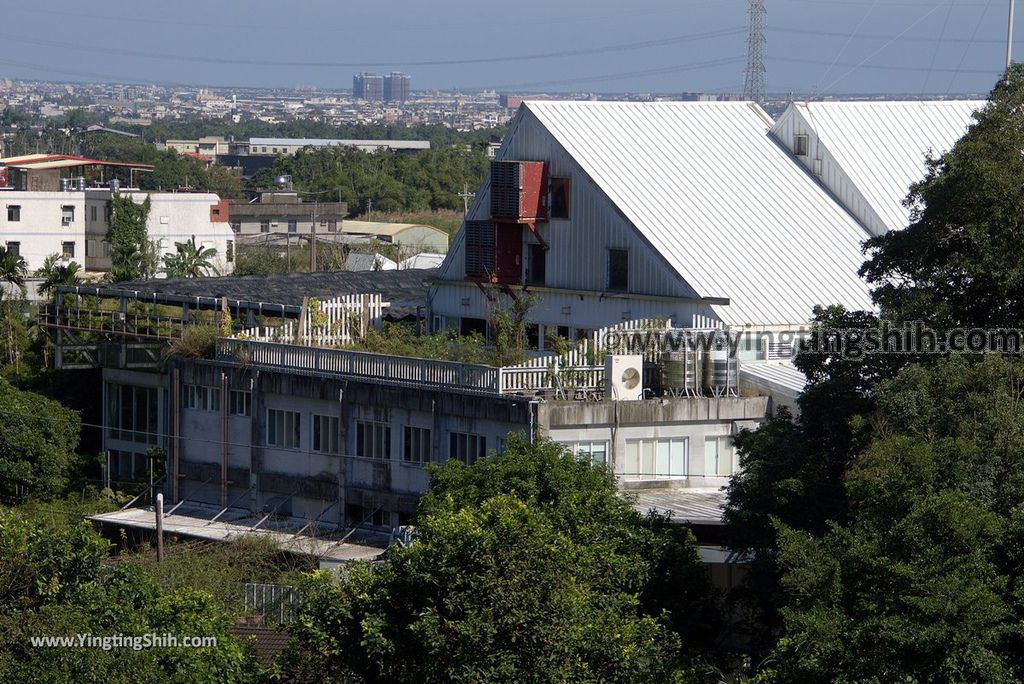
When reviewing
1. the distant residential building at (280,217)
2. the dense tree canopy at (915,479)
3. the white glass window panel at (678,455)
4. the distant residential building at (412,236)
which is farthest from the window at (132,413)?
the distant residential building at (280,217)

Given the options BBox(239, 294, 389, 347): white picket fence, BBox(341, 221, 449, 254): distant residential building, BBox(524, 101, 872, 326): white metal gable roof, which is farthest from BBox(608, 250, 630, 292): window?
BBox(341, 221, 449, 254): distant residential building

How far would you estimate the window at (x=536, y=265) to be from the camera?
5162cm

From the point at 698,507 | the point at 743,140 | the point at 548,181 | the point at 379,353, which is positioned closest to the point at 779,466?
the point at 698,507

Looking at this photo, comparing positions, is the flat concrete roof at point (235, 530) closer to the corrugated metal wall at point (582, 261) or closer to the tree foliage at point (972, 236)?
the corrugated metal wall at point (582, 261)

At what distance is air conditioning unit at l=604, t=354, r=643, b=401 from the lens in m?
40.2

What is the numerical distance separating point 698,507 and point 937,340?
26.9 feet

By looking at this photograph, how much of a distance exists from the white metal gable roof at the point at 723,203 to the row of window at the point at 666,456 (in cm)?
504

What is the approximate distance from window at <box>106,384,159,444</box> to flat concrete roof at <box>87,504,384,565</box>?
3.00m

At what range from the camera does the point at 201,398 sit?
47938 millimetres

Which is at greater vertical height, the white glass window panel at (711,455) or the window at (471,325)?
the window at (471,325)

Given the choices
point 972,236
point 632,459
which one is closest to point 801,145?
point 632,459

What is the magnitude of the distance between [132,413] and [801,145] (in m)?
20.9

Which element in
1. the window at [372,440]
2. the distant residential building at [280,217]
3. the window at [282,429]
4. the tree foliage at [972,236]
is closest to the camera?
the tree foliage at [972,236]

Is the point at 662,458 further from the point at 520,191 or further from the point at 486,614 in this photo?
the point at 486,614
